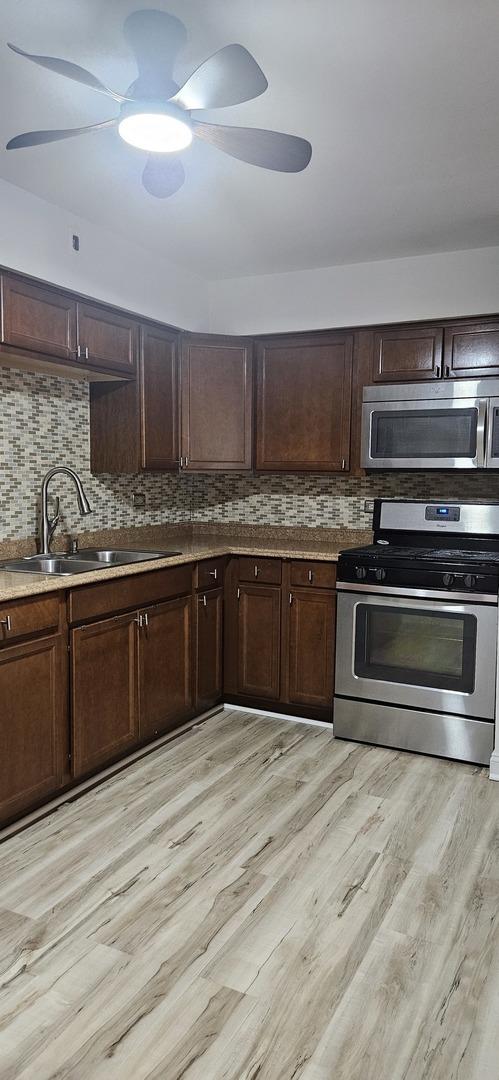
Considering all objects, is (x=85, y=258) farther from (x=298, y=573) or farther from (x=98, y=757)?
(x=98, y=757)

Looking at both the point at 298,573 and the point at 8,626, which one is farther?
the point at 298,573

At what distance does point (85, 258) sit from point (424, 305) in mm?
1668

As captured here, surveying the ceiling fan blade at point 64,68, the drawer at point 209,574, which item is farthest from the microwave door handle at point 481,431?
the ceiling fan blade at point 64,68

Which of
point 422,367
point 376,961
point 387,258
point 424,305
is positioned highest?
point 387,258

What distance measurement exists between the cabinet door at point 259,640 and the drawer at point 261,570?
37 millimetres

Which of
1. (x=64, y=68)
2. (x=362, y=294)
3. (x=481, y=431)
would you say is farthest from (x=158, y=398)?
(x=64, y=68)

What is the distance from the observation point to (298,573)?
3.73 m

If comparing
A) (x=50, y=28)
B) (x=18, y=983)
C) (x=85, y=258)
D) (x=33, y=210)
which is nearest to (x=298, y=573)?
(x=85, y=258)

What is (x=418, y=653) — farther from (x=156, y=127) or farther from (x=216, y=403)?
(x=156, y=127)

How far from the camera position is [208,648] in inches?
152

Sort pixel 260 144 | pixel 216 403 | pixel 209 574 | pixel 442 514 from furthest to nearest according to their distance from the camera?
pixel 216 403 < pixel 209 574 < pixel 442 514 < pixel 260 144

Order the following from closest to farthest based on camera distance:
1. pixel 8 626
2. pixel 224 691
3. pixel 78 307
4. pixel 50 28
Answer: pixel 50 28 < pixel 8 626 < pixel 78 307 < pixel 224 691

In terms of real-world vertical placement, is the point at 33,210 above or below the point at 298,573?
above

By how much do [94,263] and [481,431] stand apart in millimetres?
1948
